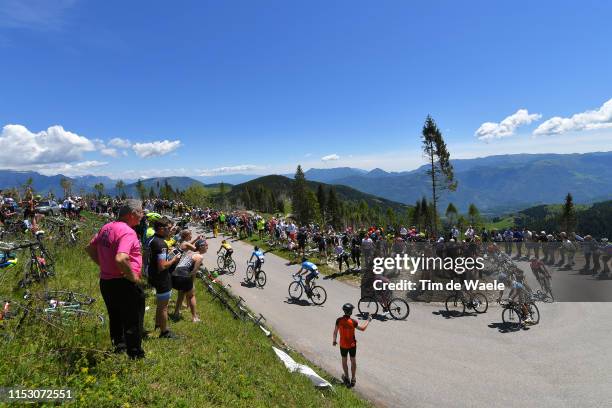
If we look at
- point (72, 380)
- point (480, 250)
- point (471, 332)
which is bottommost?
point (471, 332)

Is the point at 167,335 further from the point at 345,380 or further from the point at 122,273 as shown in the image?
the point at 345,380

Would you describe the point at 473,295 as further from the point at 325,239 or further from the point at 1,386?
the point at 1,386

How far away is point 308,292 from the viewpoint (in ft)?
48.9

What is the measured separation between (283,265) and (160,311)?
15.5m

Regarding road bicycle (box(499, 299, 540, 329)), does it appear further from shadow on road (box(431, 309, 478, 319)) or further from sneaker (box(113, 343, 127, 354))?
sneaker (box(113, 343, 127, 354))

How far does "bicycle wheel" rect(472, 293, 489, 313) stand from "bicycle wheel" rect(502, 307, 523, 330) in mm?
1226

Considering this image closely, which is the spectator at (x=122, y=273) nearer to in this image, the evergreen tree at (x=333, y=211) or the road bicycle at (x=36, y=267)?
the road bicycle at (x=36, y=267)

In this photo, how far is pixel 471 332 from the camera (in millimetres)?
12281

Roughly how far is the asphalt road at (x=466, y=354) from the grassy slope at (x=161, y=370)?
197cm

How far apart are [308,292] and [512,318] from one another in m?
8.11

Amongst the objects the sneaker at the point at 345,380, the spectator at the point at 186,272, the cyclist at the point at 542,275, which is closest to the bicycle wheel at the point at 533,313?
the cyclist at the point at 542,275

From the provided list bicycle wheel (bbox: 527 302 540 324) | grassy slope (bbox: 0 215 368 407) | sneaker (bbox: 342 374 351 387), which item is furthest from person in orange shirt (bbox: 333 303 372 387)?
bicycle wheel (bbox: 527 302 540 324)

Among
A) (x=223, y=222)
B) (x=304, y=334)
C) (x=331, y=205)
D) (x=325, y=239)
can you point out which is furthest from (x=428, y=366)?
(x=331, y=205)

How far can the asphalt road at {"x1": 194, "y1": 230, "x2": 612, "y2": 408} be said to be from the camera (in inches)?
332
